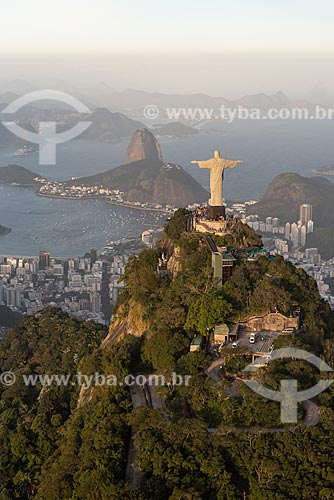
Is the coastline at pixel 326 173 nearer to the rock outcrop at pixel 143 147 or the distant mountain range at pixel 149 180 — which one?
the distant mountain range at pixel 149 180

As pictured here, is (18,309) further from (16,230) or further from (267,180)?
(267,180)

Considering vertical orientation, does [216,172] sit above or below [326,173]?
above

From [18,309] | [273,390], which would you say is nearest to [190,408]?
[273,390]

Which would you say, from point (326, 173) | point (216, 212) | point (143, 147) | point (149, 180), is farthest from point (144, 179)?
point (216, 212)

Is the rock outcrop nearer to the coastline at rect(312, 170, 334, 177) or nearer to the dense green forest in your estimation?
the coastline at rect(312, 170, 334, 177)

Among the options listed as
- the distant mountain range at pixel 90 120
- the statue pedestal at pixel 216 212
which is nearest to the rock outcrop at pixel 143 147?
the distant mountain range at pixel 90 120

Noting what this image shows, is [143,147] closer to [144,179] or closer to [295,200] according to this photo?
[144,179]

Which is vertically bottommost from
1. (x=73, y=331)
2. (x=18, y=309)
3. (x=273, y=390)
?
(x=18, y=309)
